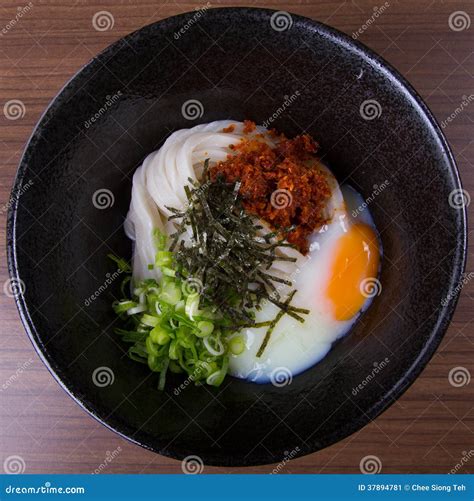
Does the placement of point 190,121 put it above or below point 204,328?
above

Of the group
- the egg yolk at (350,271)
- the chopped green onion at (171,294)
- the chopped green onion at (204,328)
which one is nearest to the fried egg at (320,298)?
the egg yolk at (350,271)

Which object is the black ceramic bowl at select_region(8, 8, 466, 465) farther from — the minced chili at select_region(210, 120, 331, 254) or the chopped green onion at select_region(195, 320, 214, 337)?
the chopped green onion at select_region(195, 320, 214, 337)

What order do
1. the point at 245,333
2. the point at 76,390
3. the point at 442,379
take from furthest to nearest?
the point at 442,379
the point at 245,333
the point at 76,390

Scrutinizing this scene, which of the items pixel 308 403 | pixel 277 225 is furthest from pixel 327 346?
pixel 277 225

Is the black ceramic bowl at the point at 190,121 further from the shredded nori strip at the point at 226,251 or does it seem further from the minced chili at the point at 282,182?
the shredded nori strip at the point at 226,251

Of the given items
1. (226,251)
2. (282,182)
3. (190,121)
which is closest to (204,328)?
(226,251)

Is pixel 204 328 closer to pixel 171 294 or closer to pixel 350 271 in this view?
pixel 171 294

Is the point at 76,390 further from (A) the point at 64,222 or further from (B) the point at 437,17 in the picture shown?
(B) the point at 437,17
